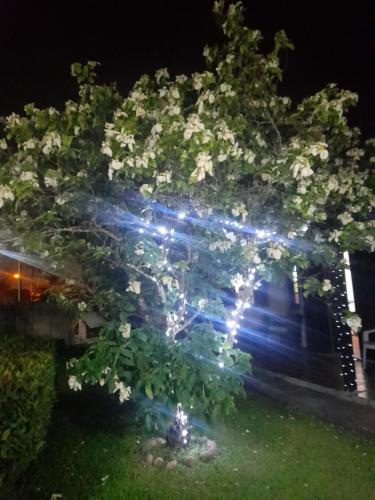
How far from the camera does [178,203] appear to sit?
178 inches

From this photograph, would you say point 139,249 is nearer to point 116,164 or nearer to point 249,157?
point 116,164

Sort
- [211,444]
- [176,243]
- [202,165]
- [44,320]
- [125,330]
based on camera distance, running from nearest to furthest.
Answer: [202,165], [125,330], [176,243], [211,444], [44,320]

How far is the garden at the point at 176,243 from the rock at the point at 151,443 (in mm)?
13

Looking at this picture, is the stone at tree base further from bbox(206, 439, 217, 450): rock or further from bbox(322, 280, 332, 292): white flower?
bbox(322, 280, 332, 292): white flower

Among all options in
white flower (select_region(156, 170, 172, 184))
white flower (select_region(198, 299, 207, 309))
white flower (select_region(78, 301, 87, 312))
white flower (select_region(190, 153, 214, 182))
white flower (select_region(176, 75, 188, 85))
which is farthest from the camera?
white flower (select_region(78, 301, 87, 312))

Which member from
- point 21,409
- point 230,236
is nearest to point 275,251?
point 230,236

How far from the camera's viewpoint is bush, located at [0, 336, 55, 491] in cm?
351

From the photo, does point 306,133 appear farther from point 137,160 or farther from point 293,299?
point 293,299

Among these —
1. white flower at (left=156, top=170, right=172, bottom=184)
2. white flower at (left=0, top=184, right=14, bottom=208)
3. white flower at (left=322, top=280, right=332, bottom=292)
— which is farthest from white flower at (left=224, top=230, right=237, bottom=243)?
white flower at (left=0, top=184, right=14, bottom=208)

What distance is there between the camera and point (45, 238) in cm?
474

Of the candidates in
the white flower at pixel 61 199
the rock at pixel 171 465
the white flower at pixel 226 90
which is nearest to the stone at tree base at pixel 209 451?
the rock at pixel 171 465

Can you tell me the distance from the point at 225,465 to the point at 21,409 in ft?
7.19

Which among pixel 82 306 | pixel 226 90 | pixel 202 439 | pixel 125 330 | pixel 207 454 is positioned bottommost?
pixel 207 454

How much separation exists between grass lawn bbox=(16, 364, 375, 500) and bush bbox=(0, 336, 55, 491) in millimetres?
312
